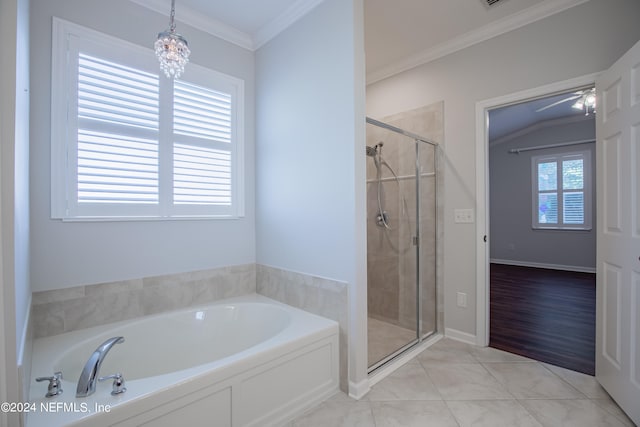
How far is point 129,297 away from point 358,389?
→ 5.33ft

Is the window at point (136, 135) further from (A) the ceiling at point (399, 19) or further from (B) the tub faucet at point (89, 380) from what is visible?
(B) the tub faucet at point (89, 380)

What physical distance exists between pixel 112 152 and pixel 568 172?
7230 millimetres

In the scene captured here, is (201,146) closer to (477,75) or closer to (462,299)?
A: (477,75)

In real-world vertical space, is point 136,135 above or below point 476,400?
above

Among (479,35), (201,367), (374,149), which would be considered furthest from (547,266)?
(201,367)

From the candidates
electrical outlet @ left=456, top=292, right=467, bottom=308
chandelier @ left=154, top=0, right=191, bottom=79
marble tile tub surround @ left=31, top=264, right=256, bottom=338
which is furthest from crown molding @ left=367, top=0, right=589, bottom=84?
marble tile tub surround @ left=31, top=264, right=256, bottom=338

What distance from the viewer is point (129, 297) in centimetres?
199

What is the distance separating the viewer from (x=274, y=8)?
2.20 m

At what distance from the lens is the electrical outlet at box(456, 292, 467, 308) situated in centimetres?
259

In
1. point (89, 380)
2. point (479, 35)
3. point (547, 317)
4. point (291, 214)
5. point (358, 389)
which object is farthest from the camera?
point (547, 317)

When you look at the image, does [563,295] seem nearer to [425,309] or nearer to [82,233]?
[425,309]

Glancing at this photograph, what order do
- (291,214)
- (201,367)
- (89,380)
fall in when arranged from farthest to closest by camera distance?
(291,214)
(201,367)
(89,380)

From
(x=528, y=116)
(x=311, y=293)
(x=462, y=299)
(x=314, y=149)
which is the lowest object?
(x=462, y=299)

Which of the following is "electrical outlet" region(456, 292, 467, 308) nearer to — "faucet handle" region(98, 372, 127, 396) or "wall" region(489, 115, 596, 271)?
"faucet handle" region(98, 372, 127, 396)
